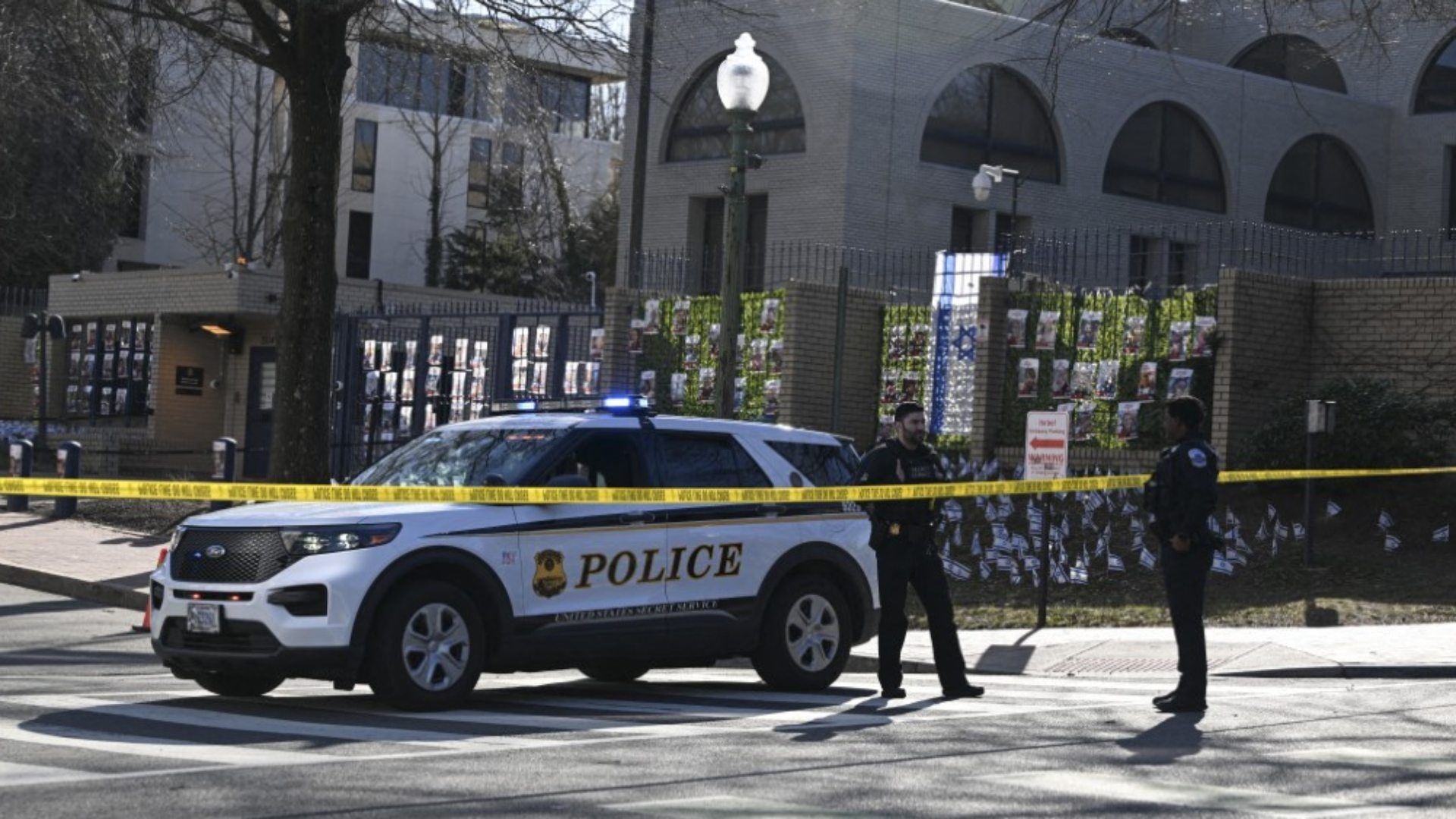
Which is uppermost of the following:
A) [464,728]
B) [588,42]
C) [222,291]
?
[588,42]

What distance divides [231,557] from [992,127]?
89.7 ft

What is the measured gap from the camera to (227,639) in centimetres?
1102

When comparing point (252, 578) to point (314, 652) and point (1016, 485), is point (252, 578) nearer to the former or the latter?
point (314, 652)

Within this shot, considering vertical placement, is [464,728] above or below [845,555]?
below

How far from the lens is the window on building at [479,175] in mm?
60312

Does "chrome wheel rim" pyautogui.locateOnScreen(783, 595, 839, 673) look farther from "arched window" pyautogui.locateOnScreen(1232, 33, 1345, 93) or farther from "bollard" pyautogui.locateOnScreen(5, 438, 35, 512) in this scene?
"arched window" pyautogui.locateOnScreen(1232, 33, 1345, 93)

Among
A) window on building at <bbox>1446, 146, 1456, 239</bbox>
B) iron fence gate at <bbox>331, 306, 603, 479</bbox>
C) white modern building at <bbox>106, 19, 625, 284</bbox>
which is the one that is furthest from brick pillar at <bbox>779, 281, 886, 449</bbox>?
white modern building at <bbox>106, 19, 625, 284</bbox>

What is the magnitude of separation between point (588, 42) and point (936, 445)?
5901mm

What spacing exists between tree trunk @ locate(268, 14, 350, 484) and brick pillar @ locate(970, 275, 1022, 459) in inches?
274

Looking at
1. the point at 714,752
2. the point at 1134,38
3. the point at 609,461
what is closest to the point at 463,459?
the point at 609,461

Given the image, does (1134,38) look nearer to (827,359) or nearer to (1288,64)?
(1288,64)

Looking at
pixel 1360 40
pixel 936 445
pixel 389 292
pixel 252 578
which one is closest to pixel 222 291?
pixel 389 292

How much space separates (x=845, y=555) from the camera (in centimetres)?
1316

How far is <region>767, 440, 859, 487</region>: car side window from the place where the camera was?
1330 cm
